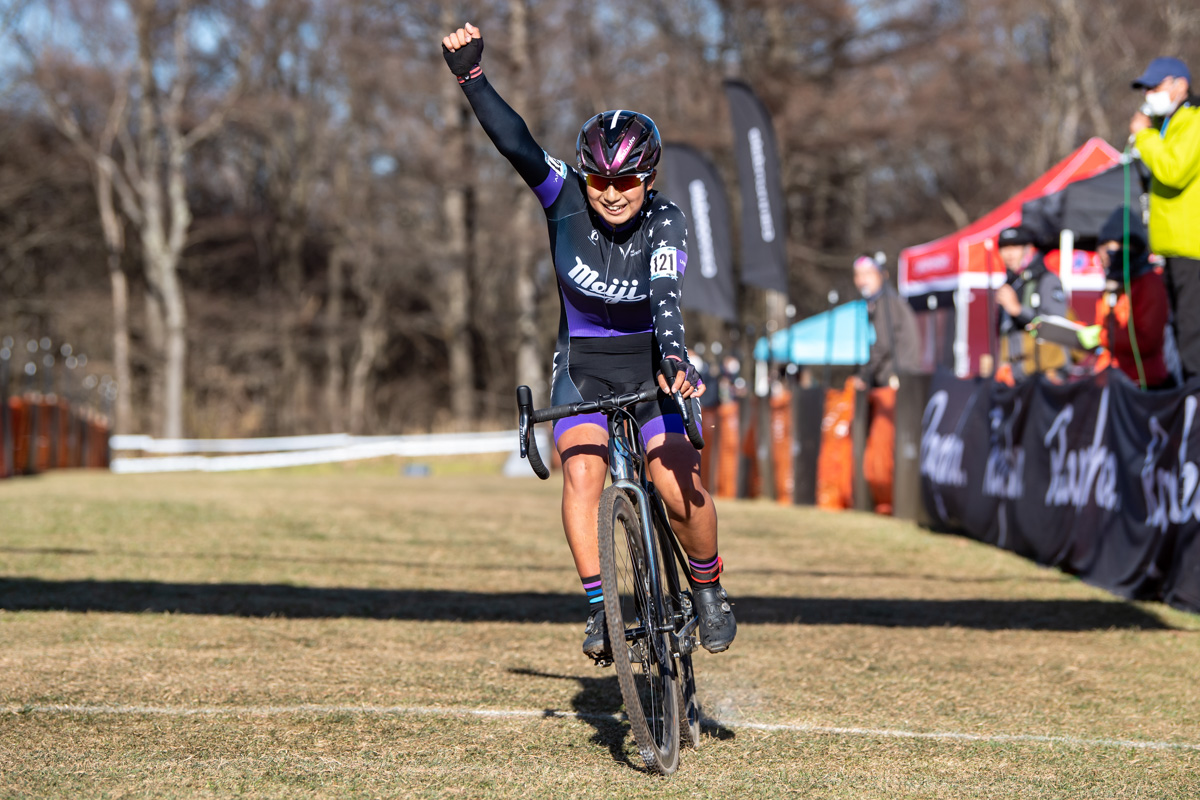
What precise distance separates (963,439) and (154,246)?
30.6 meters

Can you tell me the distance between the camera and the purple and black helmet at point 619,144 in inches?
187

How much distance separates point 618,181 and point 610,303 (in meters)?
0.44

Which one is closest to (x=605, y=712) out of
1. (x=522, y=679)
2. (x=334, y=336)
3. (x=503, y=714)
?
(x=503, y=714)

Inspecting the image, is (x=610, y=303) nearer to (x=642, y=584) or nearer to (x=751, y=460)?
(x=642, y=584)

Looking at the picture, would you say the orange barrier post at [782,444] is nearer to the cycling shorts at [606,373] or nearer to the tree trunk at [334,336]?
the cycling shorts at [606,373]

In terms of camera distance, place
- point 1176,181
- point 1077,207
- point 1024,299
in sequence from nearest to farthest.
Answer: point 1176,181 → point 1024,299 → point 1077,207

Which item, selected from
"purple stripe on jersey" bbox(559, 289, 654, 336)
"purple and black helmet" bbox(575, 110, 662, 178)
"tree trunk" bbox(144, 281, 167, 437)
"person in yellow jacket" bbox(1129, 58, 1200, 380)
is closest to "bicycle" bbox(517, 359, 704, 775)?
"purple stripe on jersey" bbox(559, 289, 654, 336)

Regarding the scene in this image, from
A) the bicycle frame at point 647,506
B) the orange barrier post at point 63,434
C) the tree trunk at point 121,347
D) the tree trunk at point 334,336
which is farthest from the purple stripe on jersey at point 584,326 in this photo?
the tree trunk at point 334,336

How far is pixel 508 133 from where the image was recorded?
493 centimetres

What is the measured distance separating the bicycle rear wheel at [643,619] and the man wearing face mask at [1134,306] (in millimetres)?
5787

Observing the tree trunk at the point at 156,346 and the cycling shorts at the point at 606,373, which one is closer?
the cycling shorts at the point at 606,373

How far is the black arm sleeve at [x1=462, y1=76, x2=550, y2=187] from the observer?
4.94 meters

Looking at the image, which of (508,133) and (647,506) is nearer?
(647,506)

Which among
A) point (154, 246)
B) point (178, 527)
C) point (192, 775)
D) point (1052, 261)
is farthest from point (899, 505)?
point (154, 246)
